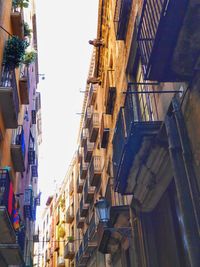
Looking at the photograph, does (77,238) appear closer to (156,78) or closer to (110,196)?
(110,196)

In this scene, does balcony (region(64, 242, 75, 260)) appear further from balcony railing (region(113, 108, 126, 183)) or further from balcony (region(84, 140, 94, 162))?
balcony railing (region(113, 108, 126, 183))

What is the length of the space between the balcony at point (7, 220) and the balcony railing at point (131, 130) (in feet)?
13.6

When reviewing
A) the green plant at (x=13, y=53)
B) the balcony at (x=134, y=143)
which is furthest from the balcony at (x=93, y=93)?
the balcony at (x=134, y=143)

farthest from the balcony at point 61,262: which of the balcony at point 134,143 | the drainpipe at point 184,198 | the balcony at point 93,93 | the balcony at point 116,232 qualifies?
the drainpipe at point 184,198

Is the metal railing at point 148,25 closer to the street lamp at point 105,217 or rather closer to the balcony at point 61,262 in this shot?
the street lamp at point 105,217

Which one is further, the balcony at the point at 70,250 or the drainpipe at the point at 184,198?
the balcony at the point at 70,250

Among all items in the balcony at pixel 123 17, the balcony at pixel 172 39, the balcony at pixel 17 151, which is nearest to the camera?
the balcony at pixel 172 39

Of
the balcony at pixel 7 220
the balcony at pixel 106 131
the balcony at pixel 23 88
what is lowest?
the balcony at pixel 7 220

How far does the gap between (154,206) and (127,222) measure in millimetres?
2488

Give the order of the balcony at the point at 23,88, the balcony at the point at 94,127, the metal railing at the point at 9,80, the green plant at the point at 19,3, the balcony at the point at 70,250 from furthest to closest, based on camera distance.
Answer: the balcony at the point at 70,250, the balcony at the point at 94,127, the balcony at the point at 23,88, the green plant at the point at 19,3, the metal railing at the point at 9,80

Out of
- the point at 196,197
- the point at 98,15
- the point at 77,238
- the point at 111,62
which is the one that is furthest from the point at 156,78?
the point at 77,238

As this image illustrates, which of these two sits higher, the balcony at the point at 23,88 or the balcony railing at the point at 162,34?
the balcony at the point at 23,88

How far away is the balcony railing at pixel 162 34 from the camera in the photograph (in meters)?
4.59

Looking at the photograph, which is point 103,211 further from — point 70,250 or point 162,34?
point 70,250
